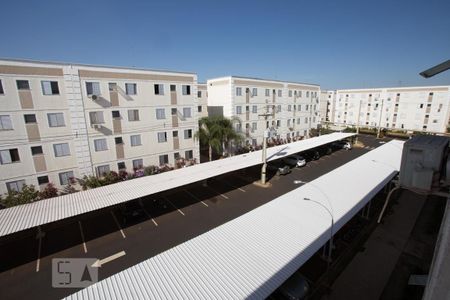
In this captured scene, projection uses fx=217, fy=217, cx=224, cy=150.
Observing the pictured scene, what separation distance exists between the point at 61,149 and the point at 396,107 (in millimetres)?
79917

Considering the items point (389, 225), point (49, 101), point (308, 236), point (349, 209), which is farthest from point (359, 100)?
point (49, 101)

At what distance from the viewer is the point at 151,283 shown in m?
9.19

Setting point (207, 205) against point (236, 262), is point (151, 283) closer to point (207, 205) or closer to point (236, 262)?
point (236, 262)

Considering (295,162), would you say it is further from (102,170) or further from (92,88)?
(92,88)

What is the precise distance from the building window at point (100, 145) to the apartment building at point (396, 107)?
5476cm

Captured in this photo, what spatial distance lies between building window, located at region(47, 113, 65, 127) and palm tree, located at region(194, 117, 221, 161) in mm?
15639

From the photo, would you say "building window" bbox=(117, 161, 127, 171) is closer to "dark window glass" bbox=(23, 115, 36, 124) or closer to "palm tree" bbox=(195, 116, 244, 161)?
"dark window glass" bbox=(23, 115, 36, 124)

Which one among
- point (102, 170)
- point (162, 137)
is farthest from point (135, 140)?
point (102, 170)

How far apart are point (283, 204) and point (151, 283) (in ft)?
33.7

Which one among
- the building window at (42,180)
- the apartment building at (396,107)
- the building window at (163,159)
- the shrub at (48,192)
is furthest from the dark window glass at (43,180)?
the apartment building at (396,107)

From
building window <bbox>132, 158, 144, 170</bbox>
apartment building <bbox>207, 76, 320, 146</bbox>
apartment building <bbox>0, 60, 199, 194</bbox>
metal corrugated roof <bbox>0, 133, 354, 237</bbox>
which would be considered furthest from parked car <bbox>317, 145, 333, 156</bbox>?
building window <bbox>132, 158, 144, 170</bbox>

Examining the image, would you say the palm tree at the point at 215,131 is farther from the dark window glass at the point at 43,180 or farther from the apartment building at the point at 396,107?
the apartment building at the point at 396,107

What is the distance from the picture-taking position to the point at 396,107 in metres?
63.7

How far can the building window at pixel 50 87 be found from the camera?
68.6ft
